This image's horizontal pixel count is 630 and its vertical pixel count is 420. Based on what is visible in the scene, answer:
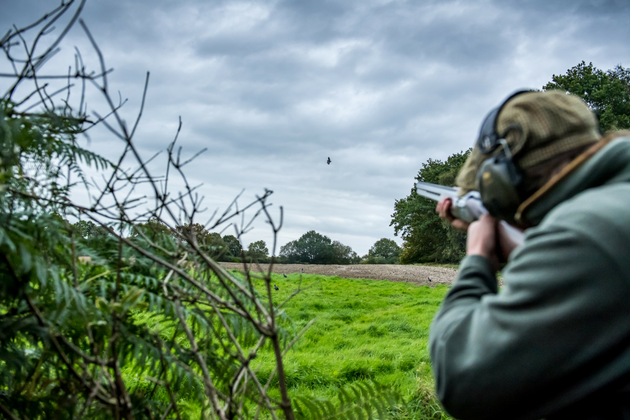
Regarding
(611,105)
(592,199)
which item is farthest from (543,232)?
(611,105)

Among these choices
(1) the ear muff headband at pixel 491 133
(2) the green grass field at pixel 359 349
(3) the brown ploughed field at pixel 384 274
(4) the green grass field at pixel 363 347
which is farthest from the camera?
(3) the brown ploughed field at pixel 384 274

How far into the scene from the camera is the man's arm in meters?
0.79

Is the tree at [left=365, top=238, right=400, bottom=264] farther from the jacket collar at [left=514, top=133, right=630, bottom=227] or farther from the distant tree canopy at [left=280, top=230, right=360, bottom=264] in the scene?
the jacket collar at [left=514, top=133, right=630, bottom=227]

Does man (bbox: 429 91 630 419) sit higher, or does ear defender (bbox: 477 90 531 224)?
ear defender (bbox: 477 90 531 224)

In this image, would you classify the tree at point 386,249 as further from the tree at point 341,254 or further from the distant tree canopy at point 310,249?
the distant tree canopy at point 310,249

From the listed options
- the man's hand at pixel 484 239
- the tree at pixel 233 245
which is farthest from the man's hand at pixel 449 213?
the tree at pixel 233 245

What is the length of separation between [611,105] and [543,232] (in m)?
29.0

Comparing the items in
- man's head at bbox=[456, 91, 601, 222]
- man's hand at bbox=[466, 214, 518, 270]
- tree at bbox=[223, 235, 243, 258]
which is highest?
man's head at bbox=[456, 91, 601, 222]

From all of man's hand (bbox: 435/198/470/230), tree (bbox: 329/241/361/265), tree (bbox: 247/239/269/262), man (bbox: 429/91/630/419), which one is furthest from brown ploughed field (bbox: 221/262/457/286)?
man (bbox: 429/91/630/419)

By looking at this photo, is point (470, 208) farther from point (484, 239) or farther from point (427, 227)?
point (427, 227)

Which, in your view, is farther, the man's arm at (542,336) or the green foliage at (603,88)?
the green foliage at (603,88)

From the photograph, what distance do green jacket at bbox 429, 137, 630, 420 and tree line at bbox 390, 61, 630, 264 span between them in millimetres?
24475

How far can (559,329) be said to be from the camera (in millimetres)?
799

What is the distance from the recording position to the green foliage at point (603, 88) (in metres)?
23.3
